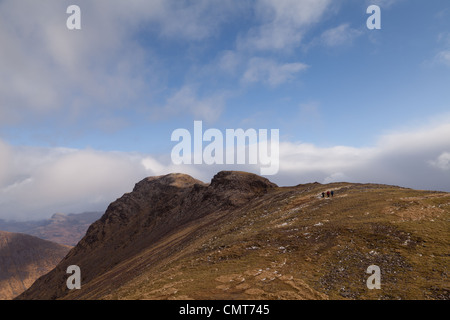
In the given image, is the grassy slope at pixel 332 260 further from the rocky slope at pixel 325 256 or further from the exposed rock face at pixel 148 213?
the exposed rock face at pixel 148 213

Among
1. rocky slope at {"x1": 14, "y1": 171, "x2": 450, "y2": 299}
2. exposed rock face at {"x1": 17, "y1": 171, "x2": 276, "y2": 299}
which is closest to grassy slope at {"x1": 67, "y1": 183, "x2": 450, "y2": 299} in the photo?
rocky slope at {"x1": 14, "y1": 171, "x2": 450, "y2": 299}

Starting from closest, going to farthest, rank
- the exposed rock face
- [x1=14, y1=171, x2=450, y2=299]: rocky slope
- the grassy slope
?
the grassy slope
[x1=14, y1=171, x2=450, y2=299]: rocky slope
the exposed rock face

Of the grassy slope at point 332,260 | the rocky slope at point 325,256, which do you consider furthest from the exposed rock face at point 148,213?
the grassy slope at point 332,260

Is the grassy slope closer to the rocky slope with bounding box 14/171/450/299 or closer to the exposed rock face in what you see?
the rocky slope with bounding box 14/171/450/299

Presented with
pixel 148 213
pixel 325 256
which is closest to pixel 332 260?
pixel 325 256

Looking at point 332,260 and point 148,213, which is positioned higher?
point 332,260

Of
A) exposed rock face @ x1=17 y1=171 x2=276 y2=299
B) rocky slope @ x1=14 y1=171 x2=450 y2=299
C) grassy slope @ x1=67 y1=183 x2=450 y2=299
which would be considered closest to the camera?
grassy slope @ x1=67 y1=183 x2=450 y2=299

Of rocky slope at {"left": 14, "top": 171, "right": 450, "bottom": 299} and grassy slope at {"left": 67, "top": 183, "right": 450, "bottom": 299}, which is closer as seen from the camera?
grassy slope at {"left": 67, "top": 183, "right": 450, "bottom": 299}

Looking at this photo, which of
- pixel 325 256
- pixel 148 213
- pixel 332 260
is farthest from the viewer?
pixel 148 213

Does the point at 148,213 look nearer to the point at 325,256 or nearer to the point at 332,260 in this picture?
the point at 325,256

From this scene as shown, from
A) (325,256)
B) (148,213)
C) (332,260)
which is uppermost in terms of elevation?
(325,256)

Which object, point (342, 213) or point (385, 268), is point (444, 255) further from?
point (342, 213)

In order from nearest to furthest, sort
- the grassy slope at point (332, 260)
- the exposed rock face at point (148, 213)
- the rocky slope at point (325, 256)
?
the grassy slope at point (332, 260) < the rocky slope at point (325, 256) < the exposed rock face at point (148, 213)
